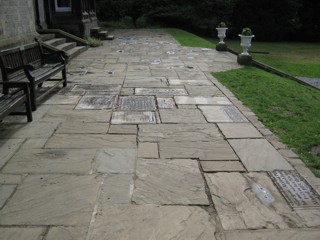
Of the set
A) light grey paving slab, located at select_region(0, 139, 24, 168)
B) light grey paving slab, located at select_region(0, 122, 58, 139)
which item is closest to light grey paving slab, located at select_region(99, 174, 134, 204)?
light grey paving slab, located at select_region(0, 139, 24, 168)

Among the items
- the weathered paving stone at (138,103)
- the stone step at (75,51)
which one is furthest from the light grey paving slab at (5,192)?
A: the stone step at (75,51)

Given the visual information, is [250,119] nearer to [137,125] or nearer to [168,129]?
[168,129]

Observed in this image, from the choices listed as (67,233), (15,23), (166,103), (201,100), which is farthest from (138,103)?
(15,23)

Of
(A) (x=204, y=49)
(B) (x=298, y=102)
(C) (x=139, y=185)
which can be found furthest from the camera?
(A) (x=204, y=49)

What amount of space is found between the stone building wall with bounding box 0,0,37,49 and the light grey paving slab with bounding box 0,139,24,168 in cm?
397

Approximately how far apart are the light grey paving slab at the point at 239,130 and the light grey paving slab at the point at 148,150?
3.19ft

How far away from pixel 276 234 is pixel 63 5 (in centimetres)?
1542

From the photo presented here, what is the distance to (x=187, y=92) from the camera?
6797 mm

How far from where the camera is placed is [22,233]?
2.62 metres

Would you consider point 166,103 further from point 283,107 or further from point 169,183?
point 169,183

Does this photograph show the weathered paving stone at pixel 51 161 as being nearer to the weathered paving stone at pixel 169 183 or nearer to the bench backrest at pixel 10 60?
the weathered paving stone at pixel 169 183

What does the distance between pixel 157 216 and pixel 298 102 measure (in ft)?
14.2

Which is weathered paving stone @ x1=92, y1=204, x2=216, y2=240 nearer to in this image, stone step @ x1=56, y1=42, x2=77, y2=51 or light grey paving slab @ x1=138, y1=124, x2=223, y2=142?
light grey paving slab @ x1=138, y1=124, x2=223, y2=142

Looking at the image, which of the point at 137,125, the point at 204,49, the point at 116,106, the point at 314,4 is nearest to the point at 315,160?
the point at 137,125
